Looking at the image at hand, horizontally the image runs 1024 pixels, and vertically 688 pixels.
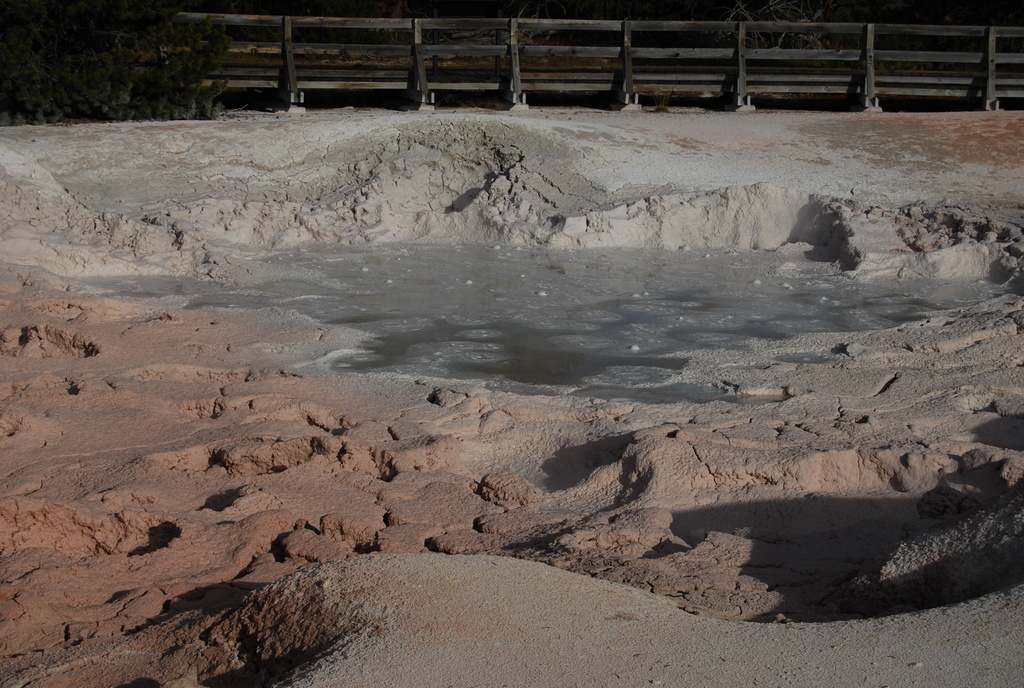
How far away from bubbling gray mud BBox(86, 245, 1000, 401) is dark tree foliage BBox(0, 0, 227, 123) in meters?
4.02

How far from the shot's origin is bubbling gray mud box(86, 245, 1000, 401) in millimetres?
6059

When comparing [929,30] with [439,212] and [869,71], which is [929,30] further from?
[439,212]

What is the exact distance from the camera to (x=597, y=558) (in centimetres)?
374

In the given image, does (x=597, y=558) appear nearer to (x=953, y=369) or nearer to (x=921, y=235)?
(x=953, y=369)

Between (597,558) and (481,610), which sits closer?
(481,610)

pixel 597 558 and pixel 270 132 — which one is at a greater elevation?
pixel 270 132

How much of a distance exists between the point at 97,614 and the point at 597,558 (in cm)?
168

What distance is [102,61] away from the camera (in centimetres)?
1152

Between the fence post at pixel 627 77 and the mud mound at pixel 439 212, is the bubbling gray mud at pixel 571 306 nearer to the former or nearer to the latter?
the mud mound at pixel 439 212

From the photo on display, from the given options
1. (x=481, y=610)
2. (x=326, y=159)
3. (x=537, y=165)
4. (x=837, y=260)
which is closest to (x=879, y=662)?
(x=481, y=610)

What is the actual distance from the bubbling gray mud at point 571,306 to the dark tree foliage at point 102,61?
402 cm

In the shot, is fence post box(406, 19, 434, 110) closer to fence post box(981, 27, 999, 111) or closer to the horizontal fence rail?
the horizontal fence rail

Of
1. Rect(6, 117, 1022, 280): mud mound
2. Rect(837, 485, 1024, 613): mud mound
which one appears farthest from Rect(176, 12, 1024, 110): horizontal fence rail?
Rect(837, 485, 1024, 613): mud mound

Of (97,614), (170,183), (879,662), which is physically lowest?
(97,614)
